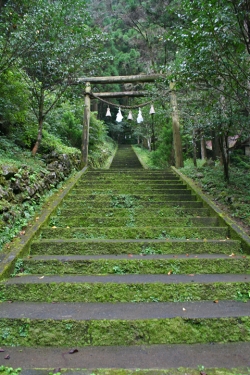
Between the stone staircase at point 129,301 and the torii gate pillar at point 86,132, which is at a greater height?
the torii gate pillar at point 86,132

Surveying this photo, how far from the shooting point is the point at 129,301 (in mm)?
2566

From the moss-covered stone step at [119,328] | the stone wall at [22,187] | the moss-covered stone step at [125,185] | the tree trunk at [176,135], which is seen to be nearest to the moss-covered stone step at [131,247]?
the stone wall at [22,187]

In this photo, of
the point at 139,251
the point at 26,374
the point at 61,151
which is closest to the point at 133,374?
the point at 26,374

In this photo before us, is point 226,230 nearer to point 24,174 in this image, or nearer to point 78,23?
point 24,174

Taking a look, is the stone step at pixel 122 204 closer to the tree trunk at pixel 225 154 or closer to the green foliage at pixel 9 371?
the tree trunk at pixel 225 154

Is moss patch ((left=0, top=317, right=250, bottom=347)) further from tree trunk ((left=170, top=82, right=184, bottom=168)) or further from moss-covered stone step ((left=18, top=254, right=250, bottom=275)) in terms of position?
tree trunk ((left=170, top=82, right=184, bottom=168))

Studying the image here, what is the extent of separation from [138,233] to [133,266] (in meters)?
0.85

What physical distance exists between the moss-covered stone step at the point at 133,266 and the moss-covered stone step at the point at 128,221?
1.18m

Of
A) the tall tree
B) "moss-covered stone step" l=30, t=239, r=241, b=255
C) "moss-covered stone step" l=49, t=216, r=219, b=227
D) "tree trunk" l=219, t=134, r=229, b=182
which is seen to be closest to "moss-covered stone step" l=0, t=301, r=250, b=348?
"moss-covered stone step" l=30, t=239, r=241, b=255

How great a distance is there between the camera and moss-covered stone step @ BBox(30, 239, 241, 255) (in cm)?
341

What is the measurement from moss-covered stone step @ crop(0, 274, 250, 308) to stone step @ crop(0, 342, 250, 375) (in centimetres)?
50

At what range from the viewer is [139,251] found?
11.3 ft

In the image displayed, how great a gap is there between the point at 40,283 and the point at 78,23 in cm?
658

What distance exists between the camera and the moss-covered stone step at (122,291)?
2.58 m
